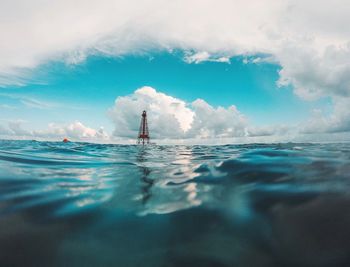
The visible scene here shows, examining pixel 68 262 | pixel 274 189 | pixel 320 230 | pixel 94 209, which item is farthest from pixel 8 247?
pixel 274 189

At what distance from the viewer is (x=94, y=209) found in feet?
11.1

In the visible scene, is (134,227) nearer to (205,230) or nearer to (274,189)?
(205,230)

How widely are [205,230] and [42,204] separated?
2983 mm

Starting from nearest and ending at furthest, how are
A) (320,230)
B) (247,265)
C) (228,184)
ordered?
1. (247,265)
2. (320,230)
3. (228,184)

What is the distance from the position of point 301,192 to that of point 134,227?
3.02 meters

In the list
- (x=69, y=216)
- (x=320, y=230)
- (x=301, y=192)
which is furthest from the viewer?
(x=301, y=192)

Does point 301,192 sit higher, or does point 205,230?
point 301,192

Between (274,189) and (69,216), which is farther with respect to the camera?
(274,189)

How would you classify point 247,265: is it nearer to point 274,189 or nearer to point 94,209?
point 274,189

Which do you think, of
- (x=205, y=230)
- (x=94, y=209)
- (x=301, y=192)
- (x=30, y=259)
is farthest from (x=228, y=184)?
(x=30, y=259)

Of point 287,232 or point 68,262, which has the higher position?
point 287,232

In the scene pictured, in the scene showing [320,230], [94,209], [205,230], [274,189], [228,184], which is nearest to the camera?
[320,230]

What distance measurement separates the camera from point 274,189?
3912mm

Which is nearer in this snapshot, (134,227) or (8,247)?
(8,247)
